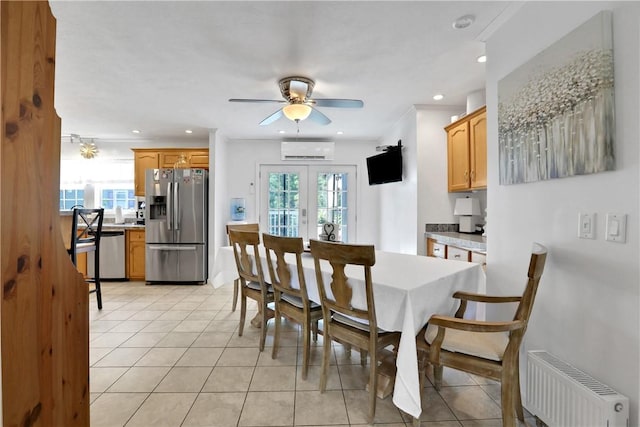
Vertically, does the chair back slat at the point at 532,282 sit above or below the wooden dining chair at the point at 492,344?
above

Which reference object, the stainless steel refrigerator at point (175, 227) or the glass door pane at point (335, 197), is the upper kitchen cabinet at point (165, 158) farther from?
the glass door pane at point (335, 197)

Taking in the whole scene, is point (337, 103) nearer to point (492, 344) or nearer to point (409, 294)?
point (409, 294)

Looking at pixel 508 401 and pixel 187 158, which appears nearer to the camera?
pixel 508 401

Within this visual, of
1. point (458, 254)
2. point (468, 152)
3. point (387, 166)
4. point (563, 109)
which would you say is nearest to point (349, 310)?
point (563, 109)

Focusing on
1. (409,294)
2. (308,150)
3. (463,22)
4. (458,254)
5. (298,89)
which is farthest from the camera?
(308,150)

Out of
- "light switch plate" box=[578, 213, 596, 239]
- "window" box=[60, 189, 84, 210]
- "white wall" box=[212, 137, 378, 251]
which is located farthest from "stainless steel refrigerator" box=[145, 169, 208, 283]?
"light switch plate" box=[578, 213, 596, 239]

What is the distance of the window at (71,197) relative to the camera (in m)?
5.11

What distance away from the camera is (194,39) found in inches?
81.7

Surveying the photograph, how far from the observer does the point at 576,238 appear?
1.41 metres

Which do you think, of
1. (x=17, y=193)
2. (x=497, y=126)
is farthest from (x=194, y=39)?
(x=497, y=126)

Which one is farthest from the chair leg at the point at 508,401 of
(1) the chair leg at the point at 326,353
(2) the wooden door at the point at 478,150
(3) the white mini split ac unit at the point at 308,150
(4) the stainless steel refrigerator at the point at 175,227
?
(3) the white mini split ac unit at the point at 308,150

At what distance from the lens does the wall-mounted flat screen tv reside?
159 inches

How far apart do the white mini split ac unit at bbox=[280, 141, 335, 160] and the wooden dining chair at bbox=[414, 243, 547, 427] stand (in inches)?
152

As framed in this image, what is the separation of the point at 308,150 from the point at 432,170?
2.22 meters
